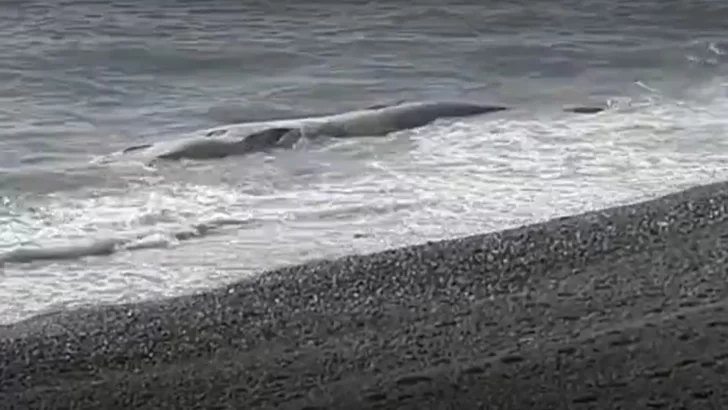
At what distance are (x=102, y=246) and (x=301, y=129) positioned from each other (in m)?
2.77

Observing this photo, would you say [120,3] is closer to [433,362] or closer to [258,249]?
[258,249]

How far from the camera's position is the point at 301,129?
31.5ft

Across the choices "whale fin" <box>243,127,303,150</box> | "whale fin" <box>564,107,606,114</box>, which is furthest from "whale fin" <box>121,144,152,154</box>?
"whale fin" <box>564,107,606,114</box>

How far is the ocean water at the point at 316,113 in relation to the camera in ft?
23.4

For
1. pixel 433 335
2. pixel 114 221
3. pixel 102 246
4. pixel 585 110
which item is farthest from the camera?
pixel 585 110

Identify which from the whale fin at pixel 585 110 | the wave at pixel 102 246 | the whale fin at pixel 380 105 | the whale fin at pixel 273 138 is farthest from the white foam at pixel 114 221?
the whale fin at pixel 585 110

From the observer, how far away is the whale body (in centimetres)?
901

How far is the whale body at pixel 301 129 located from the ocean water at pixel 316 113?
190 millimetres

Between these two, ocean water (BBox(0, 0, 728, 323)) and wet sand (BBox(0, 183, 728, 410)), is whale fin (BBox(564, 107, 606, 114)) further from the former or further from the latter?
wet sand (BBox(0, 183, 728, 410))

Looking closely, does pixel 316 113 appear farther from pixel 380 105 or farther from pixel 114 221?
pixel 114 221

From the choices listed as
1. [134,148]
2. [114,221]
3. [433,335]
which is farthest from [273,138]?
[433,335]

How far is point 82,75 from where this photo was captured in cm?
1109

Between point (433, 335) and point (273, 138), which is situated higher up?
point (433, 335)

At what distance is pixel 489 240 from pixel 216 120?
4076mm
